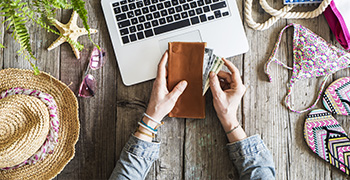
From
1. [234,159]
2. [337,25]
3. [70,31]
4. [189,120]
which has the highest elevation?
[70,31]

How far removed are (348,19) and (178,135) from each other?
0.74 metres

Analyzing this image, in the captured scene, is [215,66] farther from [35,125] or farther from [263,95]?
[35,125]

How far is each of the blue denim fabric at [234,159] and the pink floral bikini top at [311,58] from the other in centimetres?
20

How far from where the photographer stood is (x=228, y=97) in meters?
1.00

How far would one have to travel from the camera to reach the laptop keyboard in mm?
1026

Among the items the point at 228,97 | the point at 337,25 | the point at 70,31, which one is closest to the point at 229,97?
the point at 228,97

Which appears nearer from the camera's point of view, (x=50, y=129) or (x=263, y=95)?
(x=50, y=129)

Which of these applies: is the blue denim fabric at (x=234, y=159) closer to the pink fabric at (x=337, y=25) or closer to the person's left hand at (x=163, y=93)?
the person's left hand at (x=163, y=93)

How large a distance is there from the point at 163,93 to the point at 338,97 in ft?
2.10

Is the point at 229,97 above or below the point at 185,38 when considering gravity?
below

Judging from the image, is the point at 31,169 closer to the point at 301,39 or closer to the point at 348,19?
the point at 301,39

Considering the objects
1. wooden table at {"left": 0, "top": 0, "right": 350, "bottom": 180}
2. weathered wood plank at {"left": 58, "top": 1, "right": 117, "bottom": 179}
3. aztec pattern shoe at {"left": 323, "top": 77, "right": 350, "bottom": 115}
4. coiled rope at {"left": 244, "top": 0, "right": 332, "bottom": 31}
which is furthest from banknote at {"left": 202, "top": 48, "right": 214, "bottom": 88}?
aztec pattern shoe at {"left": 323, "top": 77, "right": 350, "bottom": 115}

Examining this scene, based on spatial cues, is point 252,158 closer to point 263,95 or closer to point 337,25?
point 263,95

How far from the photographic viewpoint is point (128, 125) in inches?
42.1
